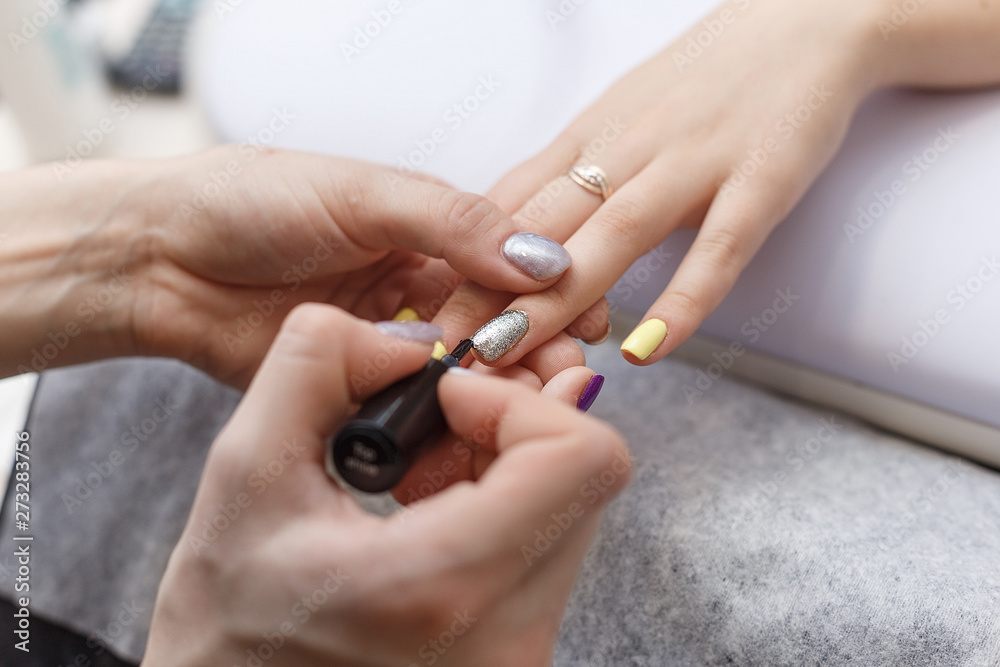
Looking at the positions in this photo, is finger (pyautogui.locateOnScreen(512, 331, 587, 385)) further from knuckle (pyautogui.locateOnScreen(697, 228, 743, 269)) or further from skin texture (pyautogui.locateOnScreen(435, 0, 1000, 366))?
knuckle (pyautogui.locateOnScreen(697, 228, 743, 269))

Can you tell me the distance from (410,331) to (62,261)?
604 millimetres

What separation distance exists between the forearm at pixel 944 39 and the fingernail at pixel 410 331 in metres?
0.69

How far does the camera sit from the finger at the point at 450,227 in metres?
0.67

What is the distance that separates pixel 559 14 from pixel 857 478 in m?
0.76

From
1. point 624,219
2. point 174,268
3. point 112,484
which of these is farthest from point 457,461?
point 112,484

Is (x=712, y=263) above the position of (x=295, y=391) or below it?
below

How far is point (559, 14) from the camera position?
998 mm

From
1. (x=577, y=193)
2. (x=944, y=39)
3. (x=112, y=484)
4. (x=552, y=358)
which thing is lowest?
(x=112, y=484)

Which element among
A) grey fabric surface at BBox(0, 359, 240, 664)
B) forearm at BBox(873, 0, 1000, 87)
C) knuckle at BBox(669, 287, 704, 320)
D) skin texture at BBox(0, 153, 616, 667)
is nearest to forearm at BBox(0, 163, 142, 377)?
grey fabric surface at BBox(0, 359, 240, 664)

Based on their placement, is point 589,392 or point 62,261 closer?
point 589,392

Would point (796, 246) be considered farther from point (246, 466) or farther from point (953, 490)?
point (246, 466)

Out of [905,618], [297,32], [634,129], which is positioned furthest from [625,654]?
[297,32]

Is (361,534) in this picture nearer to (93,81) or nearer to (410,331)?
(410,331)

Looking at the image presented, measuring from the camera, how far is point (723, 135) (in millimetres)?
816
